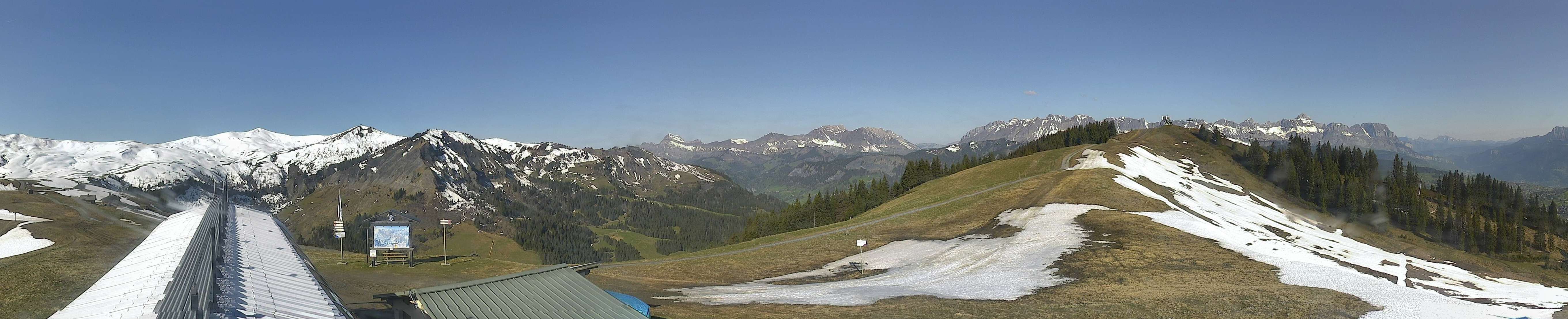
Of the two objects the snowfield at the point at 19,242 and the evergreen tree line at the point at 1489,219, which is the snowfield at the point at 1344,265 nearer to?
the evergreen tree line at the point at 1489,219

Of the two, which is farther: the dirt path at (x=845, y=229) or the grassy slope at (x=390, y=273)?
the dirt path at (x=845, y=229)

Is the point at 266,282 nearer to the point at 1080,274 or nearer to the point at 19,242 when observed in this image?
the point at 19,242

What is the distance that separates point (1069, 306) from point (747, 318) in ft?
50.2

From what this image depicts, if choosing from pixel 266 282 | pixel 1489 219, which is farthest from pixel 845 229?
pixel 1489 219

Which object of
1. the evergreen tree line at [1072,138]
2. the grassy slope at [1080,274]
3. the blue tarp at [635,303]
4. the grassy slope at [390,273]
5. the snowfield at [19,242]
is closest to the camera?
the snowfield at [19,242]

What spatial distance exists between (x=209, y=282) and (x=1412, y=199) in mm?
140570

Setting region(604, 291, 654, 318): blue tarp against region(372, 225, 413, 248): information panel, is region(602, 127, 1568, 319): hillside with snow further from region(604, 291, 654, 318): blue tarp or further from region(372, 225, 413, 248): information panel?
region(372, 225, 413, 248): information panel

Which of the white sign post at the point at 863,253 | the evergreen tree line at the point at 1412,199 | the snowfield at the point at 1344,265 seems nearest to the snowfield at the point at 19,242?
the white sign post at the point at 863,253

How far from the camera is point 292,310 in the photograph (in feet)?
48.5

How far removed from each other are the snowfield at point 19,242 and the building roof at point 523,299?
57.3ft

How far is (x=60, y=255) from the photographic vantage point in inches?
986

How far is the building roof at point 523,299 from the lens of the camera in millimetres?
20016

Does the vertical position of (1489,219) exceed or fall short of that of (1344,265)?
it falls short

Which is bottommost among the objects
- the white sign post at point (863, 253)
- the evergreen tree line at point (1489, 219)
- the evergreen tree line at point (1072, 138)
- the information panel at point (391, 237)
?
the evergreen tree line at point (1489, 219)
